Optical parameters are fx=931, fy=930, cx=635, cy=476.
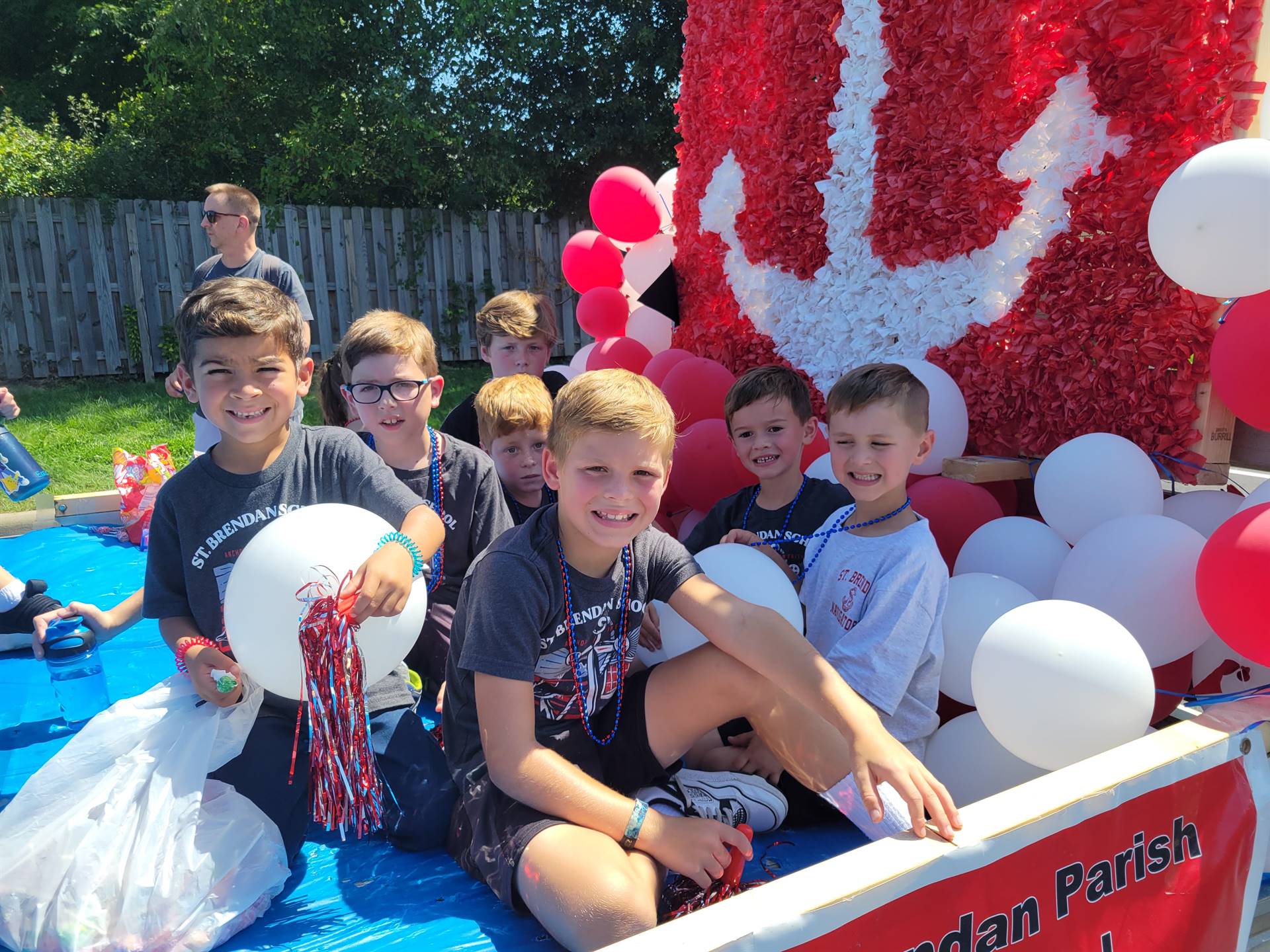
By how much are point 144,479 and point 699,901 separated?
4244 millimetres

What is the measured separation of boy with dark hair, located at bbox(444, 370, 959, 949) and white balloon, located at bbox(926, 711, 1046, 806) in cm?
42

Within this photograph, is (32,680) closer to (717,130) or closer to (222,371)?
(222,371)

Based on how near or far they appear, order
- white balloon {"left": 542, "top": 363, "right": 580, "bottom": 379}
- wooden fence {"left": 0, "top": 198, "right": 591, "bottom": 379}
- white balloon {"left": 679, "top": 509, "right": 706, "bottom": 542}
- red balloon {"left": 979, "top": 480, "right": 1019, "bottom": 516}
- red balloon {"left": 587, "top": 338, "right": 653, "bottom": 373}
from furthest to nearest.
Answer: wooden fence {"left": 0, "top": 198, "right": 591, "bottom": 379} < red balloon {"left": 587, "top": 338, "right": 653, "bottom": 373} < white balloon {"left": 542, "top": 363, "right": 580, "bottom": 379} < white balloon {"left": 679, "top": 509, "right": 706, "bottom": 542} < red balloon {"left": 979, "top": 480, "right": 1019, "bottom": 516}

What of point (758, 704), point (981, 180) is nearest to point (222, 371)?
point (758, 704)

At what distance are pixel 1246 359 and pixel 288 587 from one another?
2396 mm

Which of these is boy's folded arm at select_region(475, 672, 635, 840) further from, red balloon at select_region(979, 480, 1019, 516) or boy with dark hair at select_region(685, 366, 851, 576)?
red balloon at select_region(979, 480, 1019, 516)

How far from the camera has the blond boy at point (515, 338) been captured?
3.95 m

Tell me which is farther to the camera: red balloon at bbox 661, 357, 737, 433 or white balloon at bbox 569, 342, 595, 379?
white balloon at bbox 569, 342, 595, 379

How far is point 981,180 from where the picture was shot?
10.6 feet

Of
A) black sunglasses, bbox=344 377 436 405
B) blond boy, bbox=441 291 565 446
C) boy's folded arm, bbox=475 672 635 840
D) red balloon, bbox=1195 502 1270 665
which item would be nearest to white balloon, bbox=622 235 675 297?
blond boy, bbox=441 291 565 446

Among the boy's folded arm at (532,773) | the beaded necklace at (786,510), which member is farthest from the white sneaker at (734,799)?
the beaded necklace at (786,510)

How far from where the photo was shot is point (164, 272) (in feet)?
31.8

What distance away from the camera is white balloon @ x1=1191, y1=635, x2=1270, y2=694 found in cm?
241

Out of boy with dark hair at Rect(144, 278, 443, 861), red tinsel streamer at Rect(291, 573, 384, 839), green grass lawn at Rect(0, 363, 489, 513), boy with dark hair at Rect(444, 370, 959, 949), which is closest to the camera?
boy with dark hair at Rect(444, 370, 959, 949)
